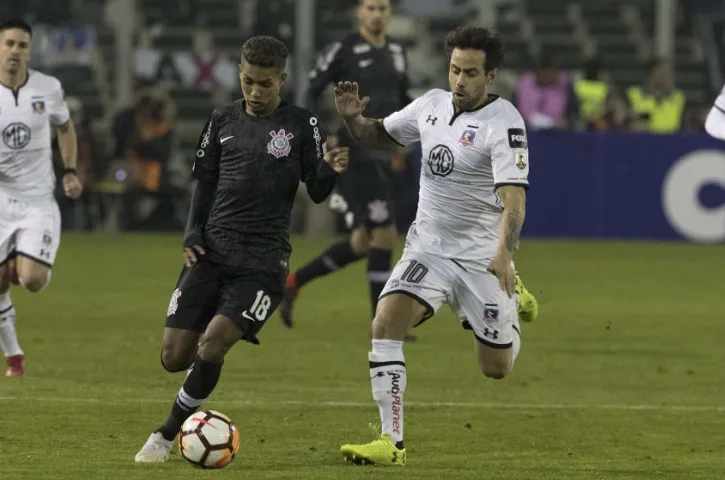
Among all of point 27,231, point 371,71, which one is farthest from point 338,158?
point 371,71

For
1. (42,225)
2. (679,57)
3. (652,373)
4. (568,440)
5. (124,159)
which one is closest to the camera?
(568,440)

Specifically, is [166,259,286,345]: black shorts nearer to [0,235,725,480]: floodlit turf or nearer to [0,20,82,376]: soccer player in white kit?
[0,235,725,480]: floodlit turf

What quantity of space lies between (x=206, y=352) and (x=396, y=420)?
0.93 metres

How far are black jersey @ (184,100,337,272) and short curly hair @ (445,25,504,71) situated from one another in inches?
31.1

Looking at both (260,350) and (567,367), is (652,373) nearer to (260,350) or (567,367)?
(567,367)

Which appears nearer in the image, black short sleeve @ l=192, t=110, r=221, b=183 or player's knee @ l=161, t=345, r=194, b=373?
player's knee @ l=161, t=345, r=194, b=373

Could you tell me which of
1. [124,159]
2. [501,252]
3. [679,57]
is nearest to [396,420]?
[501,252]

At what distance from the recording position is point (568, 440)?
859cm

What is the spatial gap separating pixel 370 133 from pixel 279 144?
694 mm

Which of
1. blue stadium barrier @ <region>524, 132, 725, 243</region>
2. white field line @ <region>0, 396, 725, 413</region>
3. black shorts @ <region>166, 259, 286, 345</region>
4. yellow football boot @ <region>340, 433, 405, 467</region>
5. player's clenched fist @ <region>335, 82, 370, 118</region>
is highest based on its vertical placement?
player's clenched fist @ <region>335, 82, 370, 118</region>

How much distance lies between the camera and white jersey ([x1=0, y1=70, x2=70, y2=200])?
10641 mm

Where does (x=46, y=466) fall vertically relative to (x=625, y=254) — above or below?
above

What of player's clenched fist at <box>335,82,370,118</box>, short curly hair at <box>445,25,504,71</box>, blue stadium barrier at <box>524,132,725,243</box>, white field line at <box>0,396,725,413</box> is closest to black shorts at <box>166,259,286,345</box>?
player's clenched fist at <box>335,82,370,118</box>

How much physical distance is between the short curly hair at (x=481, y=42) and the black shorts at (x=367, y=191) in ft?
15.4
